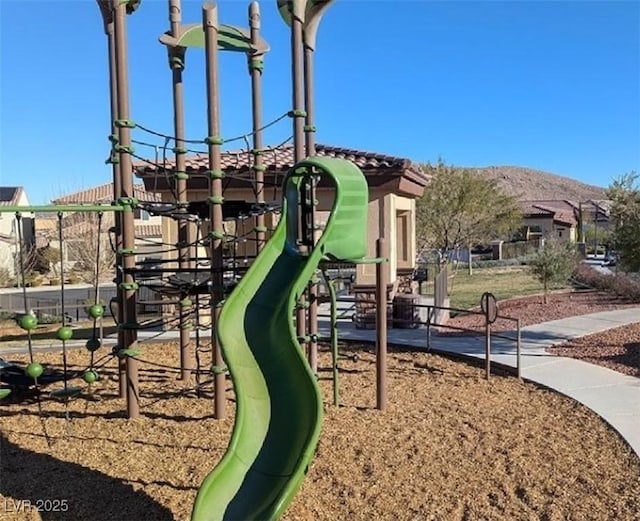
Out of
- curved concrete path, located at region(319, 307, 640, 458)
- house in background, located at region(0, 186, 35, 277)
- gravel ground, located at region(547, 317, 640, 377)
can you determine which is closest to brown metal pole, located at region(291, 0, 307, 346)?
curved concrete path, located at region(319, 307, 640, 458)

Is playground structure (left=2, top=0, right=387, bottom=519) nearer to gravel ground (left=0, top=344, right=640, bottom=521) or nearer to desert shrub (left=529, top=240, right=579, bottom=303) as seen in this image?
gravel ground (left=0, top=344, right=640, bottom=521)

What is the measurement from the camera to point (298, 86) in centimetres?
746

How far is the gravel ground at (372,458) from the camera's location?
4.43 metres

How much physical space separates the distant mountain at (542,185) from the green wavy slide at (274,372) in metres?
126

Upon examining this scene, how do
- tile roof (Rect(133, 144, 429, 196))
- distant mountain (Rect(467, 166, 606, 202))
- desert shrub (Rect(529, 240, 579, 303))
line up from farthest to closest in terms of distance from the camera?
1. distant mountain (Rect(467, 166, 606, 202))
2. desert shrub (Rect(529, 240, 579, 303))
3. tile roof (Rect(133, 144, 429, 196))

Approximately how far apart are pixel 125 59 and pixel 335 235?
3382 mm

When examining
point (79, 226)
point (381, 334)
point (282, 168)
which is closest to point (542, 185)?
point (79, 226)

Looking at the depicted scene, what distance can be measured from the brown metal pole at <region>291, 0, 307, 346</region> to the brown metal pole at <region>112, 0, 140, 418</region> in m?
2.15

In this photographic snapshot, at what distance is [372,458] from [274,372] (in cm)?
165

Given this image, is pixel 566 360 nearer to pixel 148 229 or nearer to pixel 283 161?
pixel 283 161

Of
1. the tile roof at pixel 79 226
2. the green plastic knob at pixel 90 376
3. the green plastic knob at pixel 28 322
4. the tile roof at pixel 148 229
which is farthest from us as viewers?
the tile roof at pixel 148 229

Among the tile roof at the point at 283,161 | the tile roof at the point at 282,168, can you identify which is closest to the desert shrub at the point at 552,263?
the tile roof at the point at 282,168

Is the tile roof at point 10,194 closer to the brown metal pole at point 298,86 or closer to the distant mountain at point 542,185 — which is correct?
the brown metal pole at point 298,86

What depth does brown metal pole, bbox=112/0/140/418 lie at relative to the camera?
625 centimetres
